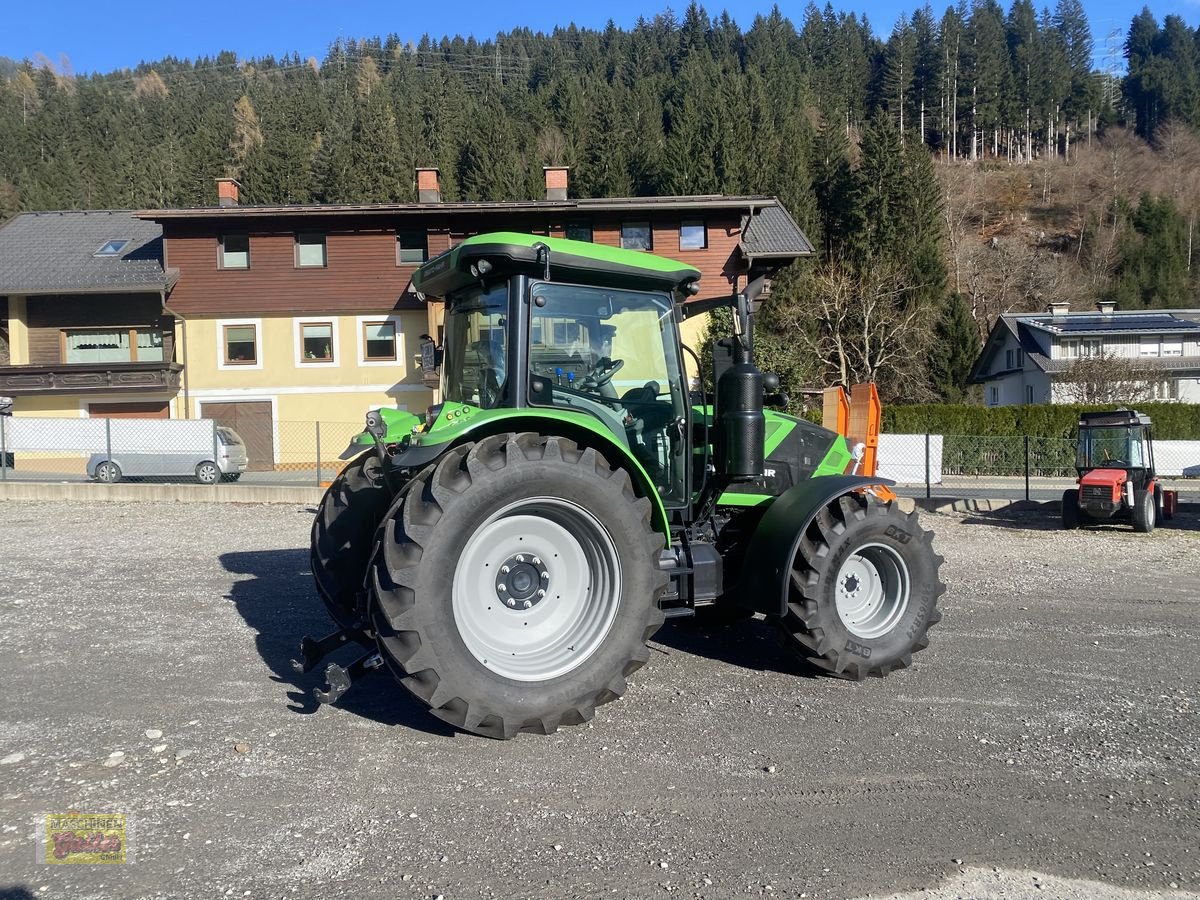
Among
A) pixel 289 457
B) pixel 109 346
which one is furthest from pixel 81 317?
pixel 289 457

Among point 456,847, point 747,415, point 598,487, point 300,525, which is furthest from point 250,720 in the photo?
point 300,525

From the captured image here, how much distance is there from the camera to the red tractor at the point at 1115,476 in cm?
→ 1456

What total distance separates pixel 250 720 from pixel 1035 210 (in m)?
85.2

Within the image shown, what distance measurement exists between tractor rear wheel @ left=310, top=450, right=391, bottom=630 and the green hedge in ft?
95.9

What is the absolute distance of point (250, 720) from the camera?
15.4ft

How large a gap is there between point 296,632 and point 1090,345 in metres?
44.1

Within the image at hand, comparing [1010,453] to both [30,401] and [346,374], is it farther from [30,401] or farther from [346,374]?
[30,401]

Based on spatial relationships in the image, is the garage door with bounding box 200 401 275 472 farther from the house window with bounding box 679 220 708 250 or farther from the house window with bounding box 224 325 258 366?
the house window with bounding box 679 220 708 250

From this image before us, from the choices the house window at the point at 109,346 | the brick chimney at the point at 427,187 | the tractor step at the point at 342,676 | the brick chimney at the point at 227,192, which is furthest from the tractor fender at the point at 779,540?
the brick chimney at the point at 227,192

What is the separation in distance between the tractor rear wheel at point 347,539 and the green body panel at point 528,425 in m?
0.94

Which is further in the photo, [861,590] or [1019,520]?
[1019,520]

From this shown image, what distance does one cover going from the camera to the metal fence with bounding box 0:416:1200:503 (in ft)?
60.1

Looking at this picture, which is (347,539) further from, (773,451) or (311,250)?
(311,250)

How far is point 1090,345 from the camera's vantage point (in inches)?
1674
